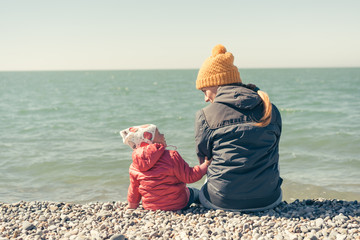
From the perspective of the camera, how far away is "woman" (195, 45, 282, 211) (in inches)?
154

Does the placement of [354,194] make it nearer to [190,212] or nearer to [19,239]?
[190,212]

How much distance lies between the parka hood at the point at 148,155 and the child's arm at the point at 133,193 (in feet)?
1.04

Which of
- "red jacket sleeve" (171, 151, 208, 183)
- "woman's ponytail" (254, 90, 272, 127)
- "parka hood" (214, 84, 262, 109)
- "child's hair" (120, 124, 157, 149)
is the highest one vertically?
"parka hood" (214, 84, 262, 109)

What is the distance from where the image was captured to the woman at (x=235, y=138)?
12.8 feet

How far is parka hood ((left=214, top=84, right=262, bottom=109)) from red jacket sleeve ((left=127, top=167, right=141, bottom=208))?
1555 mm

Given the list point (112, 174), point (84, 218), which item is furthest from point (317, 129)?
point (84, 218)

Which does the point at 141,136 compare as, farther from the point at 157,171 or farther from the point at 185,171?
the point at 185,171

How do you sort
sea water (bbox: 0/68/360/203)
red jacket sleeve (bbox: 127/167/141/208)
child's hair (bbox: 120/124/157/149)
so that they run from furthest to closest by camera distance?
sea water (bbox: 0/68/360/203) → red jacket sleeve (bbox: 127/167/141/208) → child's hair (bbox: 120/124/157/149)

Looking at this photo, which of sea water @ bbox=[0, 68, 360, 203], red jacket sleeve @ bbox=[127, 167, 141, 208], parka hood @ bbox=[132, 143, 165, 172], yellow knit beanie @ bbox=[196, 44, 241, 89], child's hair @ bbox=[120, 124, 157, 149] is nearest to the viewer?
yellow knit beanie @ bbox=[196, 44, 241, 89]

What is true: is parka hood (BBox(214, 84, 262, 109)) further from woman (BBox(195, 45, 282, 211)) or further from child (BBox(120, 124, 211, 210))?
child (BBox(120, 124, 211, 210))

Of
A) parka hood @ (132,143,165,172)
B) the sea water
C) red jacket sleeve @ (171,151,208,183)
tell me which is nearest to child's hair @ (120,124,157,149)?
parka hood @ (132,143,165,172)

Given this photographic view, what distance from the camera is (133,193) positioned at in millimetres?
4758

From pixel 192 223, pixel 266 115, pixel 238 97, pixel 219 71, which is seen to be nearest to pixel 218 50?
pixel 219 71

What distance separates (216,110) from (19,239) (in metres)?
2.70
